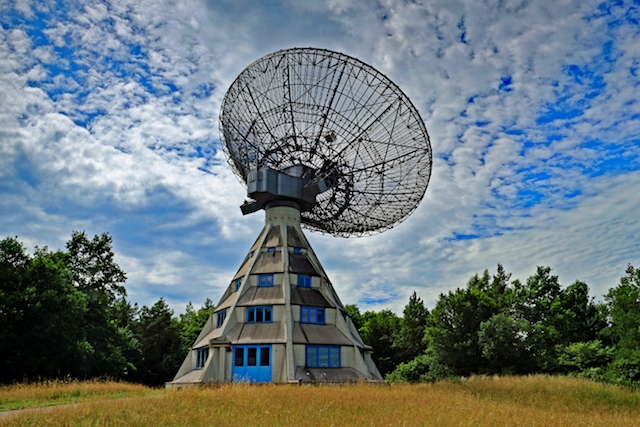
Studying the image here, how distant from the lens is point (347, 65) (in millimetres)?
34938

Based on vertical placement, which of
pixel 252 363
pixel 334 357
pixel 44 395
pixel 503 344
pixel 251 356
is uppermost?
pixel 503 344

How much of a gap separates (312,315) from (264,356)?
516 cm

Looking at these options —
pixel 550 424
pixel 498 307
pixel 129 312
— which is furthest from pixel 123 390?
pixel 129 312

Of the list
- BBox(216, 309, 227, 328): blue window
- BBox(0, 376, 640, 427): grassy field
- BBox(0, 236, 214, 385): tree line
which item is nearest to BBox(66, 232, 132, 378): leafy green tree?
BBox(0, 236, 214, 385): tree line

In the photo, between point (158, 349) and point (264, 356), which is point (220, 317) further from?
point (158, 349)

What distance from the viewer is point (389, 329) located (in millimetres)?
69188

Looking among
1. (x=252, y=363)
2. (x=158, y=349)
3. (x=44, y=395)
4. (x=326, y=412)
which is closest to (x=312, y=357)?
(x=252, y=363)

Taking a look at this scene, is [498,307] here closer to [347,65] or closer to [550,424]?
[347,65]

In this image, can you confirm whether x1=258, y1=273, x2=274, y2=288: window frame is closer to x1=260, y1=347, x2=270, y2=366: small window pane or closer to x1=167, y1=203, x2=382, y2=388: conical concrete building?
x1=167, y1=203, x2=382, y2=388: conical concrete building

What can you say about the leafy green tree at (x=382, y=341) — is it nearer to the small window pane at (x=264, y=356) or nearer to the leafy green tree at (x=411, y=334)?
the leafy green tree at (x=411, y=334)

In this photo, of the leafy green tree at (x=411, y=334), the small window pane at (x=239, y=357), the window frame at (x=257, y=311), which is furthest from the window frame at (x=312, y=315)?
the leafy green tree at (x=411, y=334)

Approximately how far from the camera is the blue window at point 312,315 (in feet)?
123

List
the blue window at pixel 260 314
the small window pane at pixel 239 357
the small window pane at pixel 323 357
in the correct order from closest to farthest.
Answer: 1. the small window pane at pixel 239 357
2. the small window pane at pixel 323 357
3. the blue window at pixel 260 314

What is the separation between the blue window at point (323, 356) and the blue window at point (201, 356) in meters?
7.92
